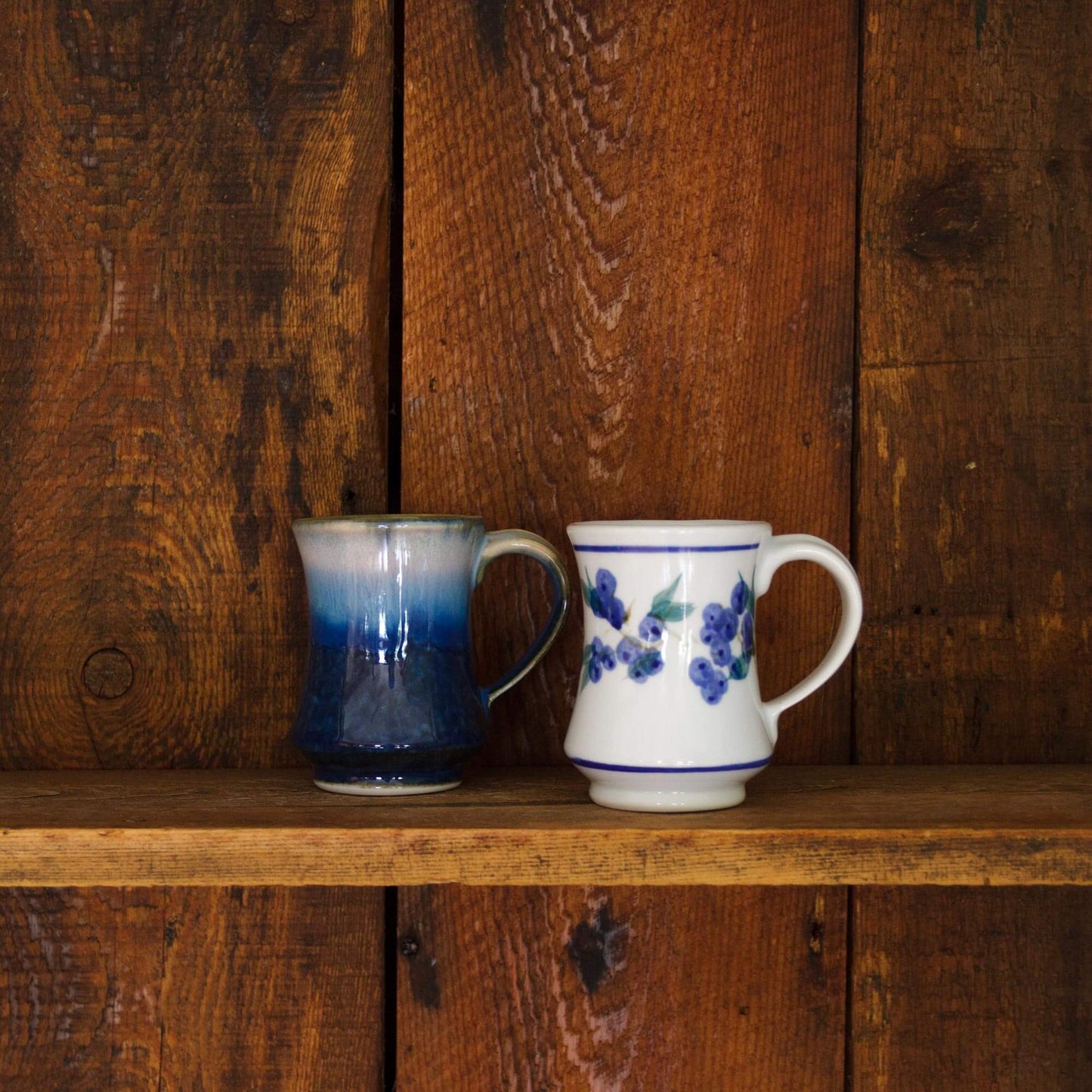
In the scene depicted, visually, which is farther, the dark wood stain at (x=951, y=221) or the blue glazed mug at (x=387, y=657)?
the dark wood stain at (x=951, y=221)

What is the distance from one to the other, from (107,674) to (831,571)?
36 centimetres

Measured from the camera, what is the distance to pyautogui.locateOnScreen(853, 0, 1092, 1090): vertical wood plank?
646mm

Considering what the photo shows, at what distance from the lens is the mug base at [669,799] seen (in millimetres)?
520

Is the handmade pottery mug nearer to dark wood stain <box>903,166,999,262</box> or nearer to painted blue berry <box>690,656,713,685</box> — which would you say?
painted blue berry <box>690,656,713,685</box>

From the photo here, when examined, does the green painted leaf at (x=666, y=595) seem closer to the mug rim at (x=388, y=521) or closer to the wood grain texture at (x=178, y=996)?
the mug rim at (x=388, y=521)

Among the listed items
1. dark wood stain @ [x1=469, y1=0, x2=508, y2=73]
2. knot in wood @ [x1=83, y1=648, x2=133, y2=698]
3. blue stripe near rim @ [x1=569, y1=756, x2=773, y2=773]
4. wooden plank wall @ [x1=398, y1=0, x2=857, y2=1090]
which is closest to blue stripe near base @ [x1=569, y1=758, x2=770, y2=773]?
blue stripe near rim @ [x1=569, y1=756, x2=773, y2=773]

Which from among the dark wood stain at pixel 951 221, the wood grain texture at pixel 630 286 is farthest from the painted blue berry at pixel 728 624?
→ the dark wood stain at pixel 951 221

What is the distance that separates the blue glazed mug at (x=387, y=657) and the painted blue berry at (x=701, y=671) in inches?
4.0

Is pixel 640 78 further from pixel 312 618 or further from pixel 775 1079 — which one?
pixel 775 1079

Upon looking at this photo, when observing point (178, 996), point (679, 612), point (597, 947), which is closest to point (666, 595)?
point (679, 612)

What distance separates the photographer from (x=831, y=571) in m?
0.55

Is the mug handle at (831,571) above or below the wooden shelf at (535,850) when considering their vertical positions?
above

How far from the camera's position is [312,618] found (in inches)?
22.3

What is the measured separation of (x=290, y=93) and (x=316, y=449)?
0.18 m
